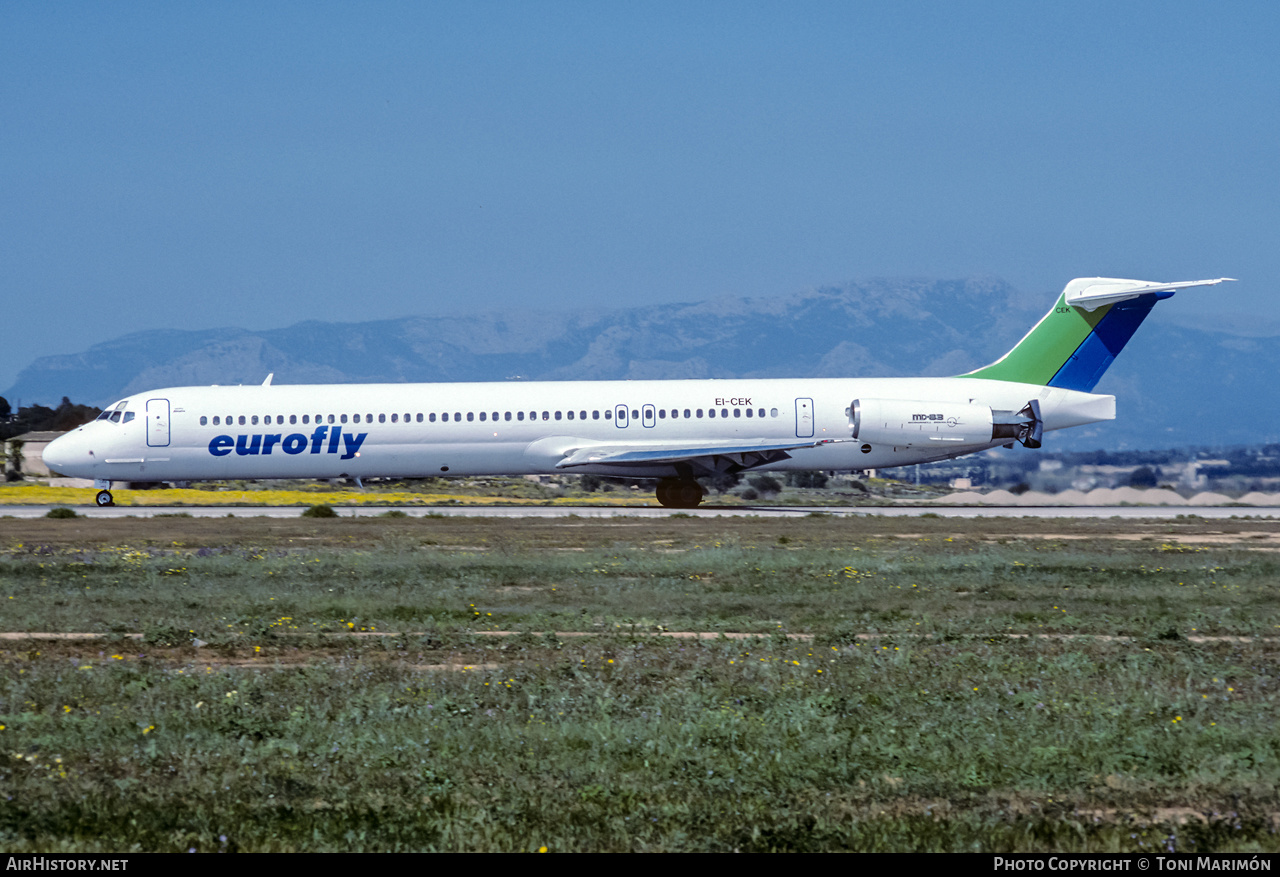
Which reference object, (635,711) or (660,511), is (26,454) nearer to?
(660,511)

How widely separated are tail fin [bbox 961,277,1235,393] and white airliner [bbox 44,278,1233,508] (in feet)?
4.63

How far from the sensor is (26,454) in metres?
73.4

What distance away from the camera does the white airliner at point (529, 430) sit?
3978 centimetres

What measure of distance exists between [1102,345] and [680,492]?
14661 mm

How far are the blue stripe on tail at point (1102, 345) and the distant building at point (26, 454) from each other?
41781 millimetres

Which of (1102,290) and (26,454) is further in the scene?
(26,454)

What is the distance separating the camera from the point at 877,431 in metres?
40.2

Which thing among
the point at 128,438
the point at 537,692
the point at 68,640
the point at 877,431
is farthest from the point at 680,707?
the point at 128,438

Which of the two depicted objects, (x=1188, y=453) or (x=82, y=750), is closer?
(x=82, y=750)

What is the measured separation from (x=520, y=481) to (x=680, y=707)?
61.3 m

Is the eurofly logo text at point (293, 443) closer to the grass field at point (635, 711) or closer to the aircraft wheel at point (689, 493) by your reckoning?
the aircraft wheel at point (689, 493)

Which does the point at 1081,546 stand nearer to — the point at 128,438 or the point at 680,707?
the point at 680,707

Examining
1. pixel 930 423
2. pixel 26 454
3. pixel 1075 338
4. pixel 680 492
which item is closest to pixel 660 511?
pixel 680 492

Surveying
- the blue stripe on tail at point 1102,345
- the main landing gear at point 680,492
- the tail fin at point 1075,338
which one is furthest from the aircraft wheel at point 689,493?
the blue stripe on tail at point 1102,345
